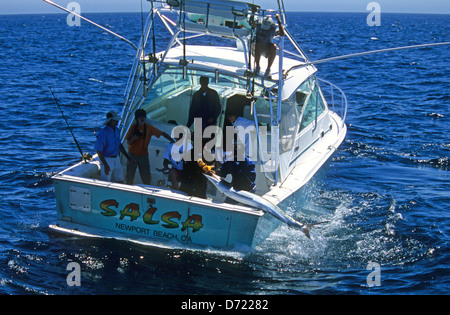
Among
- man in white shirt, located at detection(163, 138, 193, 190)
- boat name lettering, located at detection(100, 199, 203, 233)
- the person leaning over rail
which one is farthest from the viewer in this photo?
the person leaning over rail

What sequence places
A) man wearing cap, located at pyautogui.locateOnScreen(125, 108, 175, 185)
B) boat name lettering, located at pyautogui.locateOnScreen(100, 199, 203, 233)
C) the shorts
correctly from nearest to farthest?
boat name lettering, located at pyautogui.locateOnScreen(100, 199, 203, 233) → the shorts → man wearing cap, located at pyautogui.locateOnScreen(125, 108, 175, 185)

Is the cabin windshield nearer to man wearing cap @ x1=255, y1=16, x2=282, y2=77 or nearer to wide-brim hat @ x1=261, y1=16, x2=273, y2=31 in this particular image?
man wearing cap @ x1=255, y1=16, x2=282, y2=77

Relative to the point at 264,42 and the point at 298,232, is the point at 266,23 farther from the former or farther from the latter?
the point at 298,232

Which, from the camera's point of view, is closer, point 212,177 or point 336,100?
point 212,177

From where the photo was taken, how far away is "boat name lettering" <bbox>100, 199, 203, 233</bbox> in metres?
6.93

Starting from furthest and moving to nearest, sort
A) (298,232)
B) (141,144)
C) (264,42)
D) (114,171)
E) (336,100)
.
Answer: (336,100), (298,232), (141,144), (114,171), (264,42)

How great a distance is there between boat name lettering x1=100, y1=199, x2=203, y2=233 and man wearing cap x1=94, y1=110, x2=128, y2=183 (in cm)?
71

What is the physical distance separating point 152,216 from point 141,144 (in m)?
1.38

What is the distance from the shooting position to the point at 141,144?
7.96 metres

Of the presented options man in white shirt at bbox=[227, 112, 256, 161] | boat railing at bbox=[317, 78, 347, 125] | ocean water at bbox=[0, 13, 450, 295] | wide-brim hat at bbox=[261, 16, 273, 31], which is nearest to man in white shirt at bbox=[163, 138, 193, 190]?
man in white shirt at bbox=[227, 112, 256, 161]

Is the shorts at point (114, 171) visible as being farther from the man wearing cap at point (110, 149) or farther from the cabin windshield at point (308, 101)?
the cabin windshield at point (308, 101)

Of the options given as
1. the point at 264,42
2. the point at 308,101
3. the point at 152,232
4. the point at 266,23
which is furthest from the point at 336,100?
the point at 152,232

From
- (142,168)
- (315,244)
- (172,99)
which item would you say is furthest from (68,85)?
(315,244)
